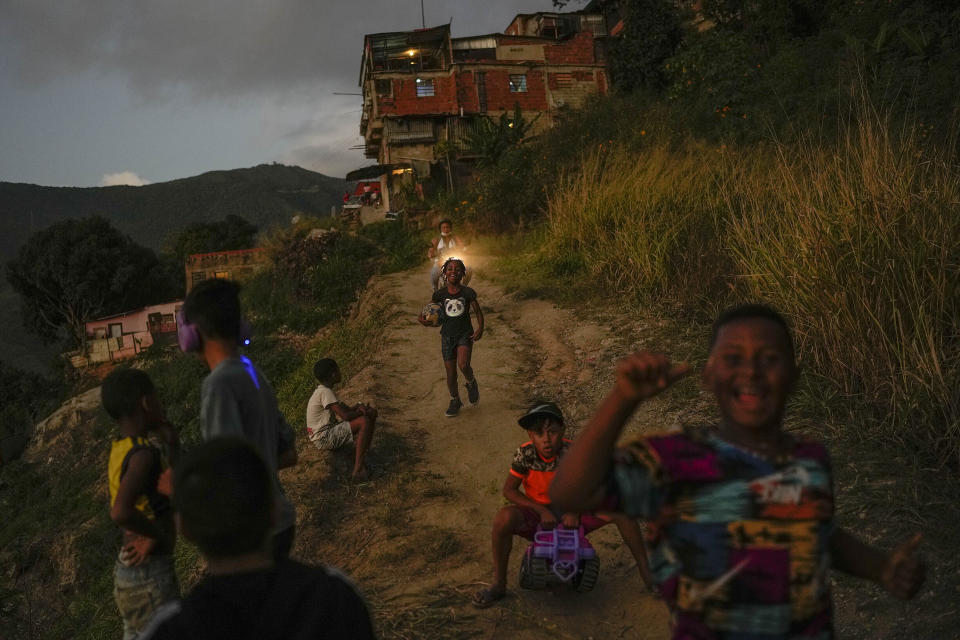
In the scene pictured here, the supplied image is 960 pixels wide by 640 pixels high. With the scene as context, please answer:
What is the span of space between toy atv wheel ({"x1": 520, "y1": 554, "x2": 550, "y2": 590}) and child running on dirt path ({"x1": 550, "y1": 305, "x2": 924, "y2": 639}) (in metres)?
2.51

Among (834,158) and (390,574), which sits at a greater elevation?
(834,158)

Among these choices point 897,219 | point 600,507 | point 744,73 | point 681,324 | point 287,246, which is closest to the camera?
point 600,507

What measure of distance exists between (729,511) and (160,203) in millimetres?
107037

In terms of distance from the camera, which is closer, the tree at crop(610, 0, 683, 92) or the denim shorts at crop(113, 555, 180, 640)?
the denim shorts at crop(113, 555, 180, 640)

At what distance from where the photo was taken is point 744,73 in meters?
18.7

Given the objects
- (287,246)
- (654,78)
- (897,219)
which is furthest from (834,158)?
(654,78)

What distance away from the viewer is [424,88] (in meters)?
38.3

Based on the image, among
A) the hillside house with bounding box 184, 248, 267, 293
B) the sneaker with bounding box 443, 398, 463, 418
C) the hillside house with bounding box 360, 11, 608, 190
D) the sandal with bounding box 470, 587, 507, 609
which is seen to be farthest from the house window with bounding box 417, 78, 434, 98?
the sandal with bounding box 470, 587, 507, 609

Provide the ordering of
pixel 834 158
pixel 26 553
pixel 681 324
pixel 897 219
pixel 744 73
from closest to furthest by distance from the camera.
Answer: pixel 897 219
pixel 834 158
pixel 681 324
pixel 26 553
pixel 744 73

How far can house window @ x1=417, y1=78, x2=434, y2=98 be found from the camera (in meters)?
38.2

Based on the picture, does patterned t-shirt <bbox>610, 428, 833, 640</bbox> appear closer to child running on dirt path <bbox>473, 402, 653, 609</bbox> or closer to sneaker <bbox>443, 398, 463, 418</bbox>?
child running on dirt path <bbox>473, 402, 653, 609</bbox>

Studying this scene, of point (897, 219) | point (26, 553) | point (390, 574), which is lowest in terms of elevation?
point (26, 553)

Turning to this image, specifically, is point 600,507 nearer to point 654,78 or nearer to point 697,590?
point 697,590

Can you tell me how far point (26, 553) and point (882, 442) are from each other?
652 inches
